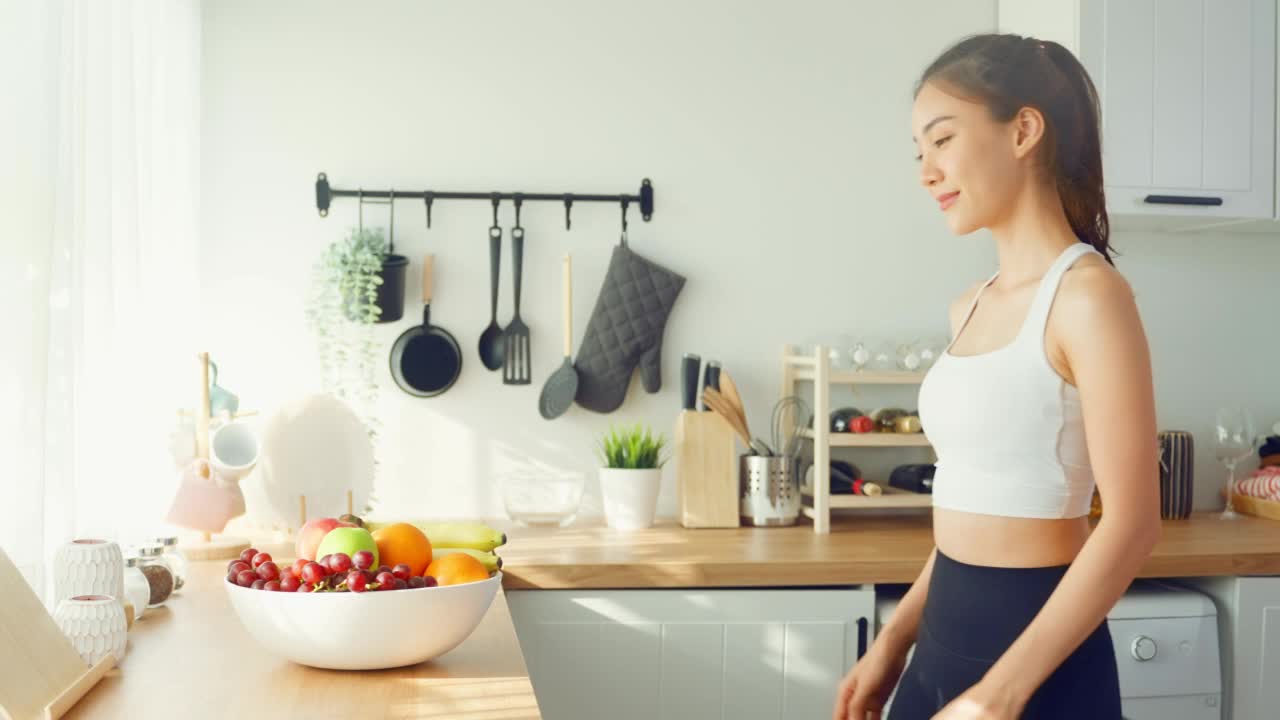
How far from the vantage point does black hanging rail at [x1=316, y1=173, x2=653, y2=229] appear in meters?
2.57

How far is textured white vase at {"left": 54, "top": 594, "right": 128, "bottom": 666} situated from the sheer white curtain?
12cm

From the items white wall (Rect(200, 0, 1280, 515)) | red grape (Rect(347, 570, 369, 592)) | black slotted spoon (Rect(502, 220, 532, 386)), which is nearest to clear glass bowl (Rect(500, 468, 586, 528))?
white wall (Rect(200, 0, 1280, 515))

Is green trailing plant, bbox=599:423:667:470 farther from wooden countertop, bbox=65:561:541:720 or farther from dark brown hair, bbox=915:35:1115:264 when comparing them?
dark brown hair, bbox=915:35:1115:264

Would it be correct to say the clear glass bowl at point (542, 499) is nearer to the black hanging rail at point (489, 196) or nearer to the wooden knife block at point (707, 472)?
the wooden knife block at point (707, 472)

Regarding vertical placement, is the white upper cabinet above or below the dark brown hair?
above

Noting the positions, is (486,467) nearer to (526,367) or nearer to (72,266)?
(526,367)

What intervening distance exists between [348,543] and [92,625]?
0.31m

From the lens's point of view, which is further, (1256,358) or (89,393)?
(1256,358)

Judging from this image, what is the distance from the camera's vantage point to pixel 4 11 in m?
1.35

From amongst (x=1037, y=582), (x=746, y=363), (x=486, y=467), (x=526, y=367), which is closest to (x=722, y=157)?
(x=746, y=363)

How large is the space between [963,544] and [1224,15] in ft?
6.17

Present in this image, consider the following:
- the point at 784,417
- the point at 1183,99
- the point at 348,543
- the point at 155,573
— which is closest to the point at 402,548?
the point at 348,543

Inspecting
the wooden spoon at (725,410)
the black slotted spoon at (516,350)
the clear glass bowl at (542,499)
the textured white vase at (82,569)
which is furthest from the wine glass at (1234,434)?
the textured white vase at (82,569)

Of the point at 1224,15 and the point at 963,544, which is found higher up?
the point at 1224,15
